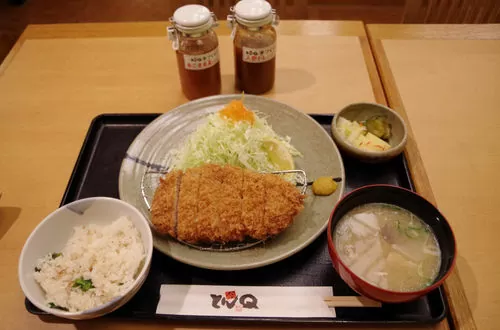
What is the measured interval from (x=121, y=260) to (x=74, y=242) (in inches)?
9.5

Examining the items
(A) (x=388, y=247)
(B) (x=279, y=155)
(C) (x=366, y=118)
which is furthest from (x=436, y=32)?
(A) (x=388, y=247)

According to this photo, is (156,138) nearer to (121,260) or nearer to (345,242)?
(121,260)

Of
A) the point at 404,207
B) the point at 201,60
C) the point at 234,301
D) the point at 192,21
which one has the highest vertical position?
the point at 192,21

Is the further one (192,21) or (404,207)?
(192,21)

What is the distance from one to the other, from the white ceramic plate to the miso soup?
0.14 meters

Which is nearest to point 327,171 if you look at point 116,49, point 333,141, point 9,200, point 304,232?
point 333,141

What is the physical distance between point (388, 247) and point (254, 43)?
4.33 feet

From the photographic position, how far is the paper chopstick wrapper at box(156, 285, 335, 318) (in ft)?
4.51

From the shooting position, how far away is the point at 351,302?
135 cm

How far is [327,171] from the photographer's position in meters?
1.81

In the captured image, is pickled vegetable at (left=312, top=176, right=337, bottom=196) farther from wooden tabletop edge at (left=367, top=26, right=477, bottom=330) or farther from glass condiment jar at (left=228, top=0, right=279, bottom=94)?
glass condiment jar at (left=228, top=0, right=279, bottom=94)

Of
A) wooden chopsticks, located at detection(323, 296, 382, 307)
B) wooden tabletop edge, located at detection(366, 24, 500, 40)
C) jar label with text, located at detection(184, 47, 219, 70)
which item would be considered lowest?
wooden chopsticks, located at detection(323, 296, 382, 307)

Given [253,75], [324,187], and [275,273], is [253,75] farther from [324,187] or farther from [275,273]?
[275,273]

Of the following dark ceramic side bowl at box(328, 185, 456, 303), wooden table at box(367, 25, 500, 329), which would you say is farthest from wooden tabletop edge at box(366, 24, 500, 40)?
dark ceramic side bowl at box(328, 185, 456, 303)
